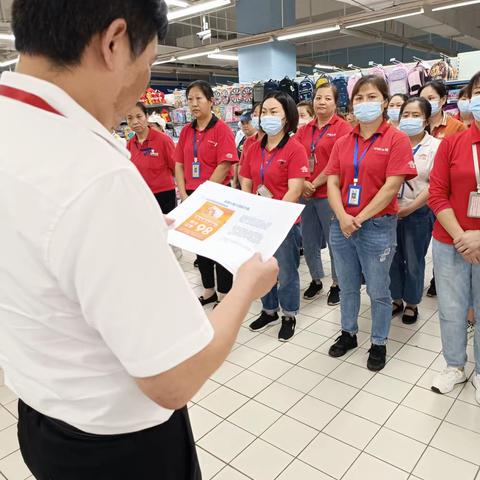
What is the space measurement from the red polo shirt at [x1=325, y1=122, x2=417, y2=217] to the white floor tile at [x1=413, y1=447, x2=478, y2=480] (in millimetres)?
1397

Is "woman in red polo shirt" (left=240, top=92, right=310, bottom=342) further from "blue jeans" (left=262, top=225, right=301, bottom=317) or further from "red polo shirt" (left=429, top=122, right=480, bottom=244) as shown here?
"red polo shirt" (left=429, top=122, right=480, bottom=244)

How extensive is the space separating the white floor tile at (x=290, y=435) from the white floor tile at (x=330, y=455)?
0.04 meters

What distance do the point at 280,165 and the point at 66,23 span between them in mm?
2683

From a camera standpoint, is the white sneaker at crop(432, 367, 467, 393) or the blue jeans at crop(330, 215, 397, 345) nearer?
the white sneaker at crop(432, 367, 467, 393)

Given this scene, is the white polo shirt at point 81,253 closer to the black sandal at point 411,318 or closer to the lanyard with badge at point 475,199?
the lanyard with badge at point 475,199

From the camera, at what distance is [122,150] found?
699mm

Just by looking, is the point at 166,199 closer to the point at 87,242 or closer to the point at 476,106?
the point at 476,106

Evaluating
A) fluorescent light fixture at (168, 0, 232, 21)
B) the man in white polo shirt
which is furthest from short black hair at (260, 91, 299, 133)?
fluorescent light fixture at (168, 0, 232, 21)

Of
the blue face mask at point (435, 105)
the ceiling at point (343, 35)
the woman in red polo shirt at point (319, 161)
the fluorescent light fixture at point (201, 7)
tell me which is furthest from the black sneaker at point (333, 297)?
the ceiling at point (343, 35)

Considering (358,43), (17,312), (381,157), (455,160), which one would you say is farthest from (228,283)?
(358,43)

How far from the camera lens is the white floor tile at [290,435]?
88.2 inches

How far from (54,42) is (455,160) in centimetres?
222

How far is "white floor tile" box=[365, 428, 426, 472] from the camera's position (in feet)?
6.89

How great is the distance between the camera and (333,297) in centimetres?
399
